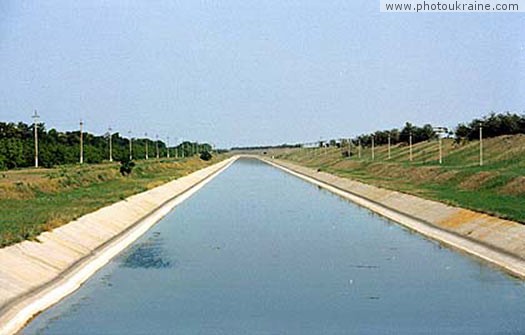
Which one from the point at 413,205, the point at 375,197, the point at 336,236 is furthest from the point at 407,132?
the point at 336,236

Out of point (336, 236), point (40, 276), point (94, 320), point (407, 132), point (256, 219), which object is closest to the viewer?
point (94, 320)

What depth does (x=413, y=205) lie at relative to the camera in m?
36.7

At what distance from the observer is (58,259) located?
20344 millimetres

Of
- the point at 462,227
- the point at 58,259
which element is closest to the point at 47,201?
the point at 58,259

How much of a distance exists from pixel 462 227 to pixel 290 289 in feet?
39.0

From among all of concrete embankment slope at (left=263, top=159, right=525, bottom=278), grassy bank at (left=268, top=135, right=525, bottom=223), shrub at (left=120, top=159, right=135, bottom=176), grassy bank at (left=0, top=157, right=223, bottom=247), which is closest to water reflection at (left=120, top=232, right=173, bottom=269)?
grassy bank at (left=0, top=157, right=223, bottom=247)

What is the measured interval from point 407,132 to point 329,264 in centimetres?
8751

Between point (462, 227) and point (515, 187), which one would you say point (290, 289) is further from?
point (515, 187)

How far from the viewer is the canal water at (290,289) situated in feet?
43.5

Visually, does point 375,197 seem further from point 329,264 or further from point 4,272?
point 4,272

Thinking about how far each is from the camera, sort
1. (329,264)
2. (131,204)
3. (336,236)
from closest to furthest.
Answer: (329,264), (336,236), (131,204)

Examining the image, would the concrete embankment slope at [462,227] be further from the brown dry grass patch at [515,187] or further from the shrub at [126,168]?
the shrub at [126,168]

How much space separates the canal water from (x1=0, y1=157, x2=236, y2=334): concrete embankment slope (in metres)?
0.37

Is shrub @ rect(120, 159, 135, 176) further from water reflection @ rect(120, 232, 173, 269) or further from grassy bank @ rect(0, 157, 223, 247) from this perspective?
water reflection @ rect(120, 232, 173, 269)
